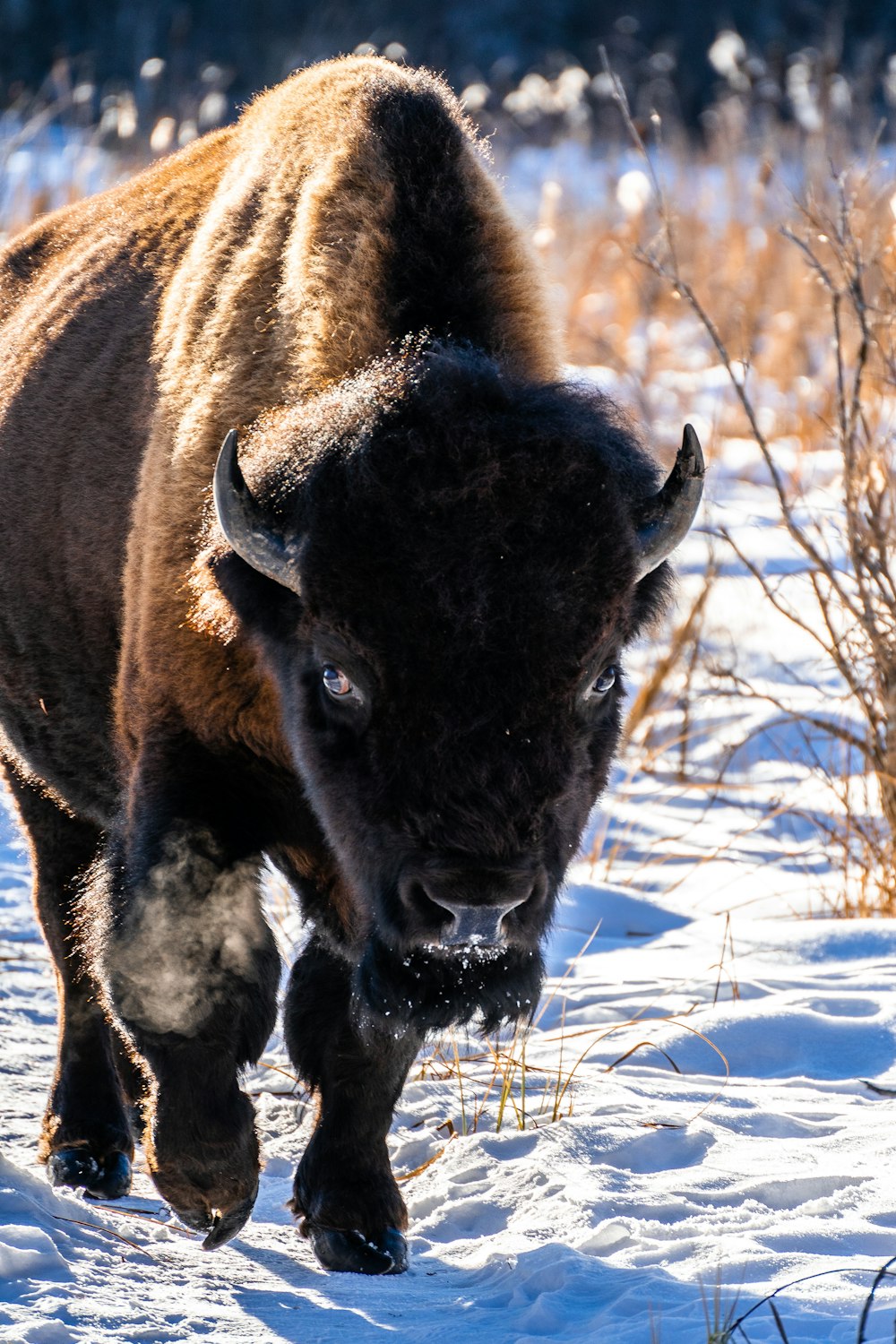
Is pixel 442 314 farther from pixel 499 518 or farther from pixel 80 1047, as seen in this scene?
pixel 80 1047

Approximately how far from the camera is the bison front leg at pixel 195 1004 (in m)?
3.13

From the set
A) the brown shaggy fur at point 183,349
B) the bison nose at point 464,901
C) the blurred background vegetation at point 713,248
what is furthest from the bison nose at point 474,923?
the blurred background vegetation at point 713,248

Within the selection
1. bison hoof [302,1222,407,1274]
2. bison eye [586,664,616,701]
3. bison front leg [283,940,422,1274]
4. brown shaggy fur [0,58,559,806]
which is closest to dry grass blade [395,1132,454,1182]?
bison front leg [283,940,422,1274]

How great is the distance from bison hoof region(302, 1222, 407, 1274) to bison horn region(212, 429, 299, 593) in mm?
1313

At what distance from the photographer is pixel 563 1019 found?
14.5 feet

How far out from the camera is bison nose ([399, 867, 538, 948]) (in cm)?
267

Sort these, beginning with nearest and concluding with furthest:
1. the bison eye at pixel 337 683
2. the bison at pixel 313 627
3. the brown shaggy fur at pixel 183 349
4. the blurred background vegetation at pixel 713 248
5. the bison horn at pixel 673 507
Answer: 1. the bison at pixel 313 627
2. the bison eye at pixel 337 683
3. the bison horn at pixel 673 507
4. the brown shaggy fur at pixel 183 349
5. the blurred background vegetation at pixel 713 248

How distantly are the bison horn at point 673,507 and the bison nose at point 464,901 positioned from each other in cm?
75

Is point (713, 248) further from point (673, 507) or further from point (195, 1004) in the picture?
point (195, 1004)

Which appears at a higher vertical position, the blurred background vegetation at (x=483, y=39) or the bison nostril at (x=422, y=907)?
the blurred background vegetation at (x=483, y=39)

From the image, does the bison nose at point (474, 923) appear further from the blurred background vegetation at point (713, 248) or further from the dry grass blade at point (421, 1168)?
the blurred background vegetation at point (713, 248)

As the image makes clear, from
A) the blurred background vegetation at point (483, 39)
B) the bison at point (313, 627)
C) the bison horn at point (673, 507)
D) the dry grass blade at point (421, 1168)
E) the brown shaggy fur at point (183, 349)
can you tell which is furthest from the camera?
the blurred background vegetation at point (483, 39)

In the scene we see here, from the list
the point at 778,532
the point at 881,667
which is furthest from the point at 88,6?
the point at 881,667

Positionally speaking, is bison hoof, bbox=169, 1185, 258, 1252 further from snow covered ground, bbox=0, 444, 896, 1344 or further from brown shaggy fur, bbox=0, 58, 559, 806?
brown shaggy fur, bbox=0, 58, 559, 806
